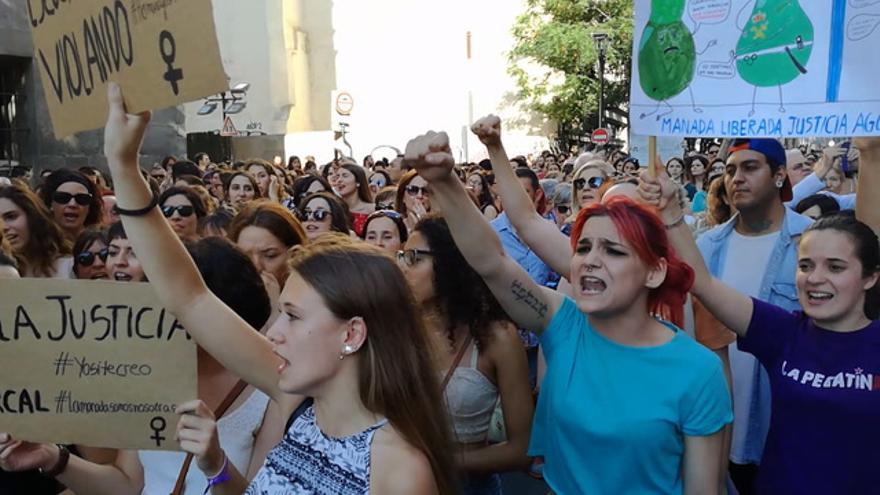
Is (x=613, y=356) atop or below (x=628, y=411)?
atop

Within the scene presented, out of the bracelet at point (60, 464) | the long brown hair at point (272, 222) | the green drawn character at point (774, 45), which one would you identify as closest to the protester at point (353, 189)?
the long brown hair at point (272, 222)

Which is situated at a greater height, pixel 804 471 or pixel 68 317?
pixel 68 317

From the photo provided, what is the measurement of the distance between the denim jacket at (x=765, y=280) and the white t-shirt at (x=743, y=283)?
17mm

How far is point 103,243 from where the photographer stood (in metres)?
4.43

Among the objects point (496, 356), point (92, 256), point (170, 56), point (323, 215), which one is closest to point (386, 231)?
point (323, 215)

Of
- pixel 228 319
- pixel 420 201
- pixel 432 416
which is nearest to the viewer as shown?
pixel 432 416

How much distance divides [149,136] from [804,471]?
16.3 m

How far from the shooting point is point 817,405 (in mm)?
2861

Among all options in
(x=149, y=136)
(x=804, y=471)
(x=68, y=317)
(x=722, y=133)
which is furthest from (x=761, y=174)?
(x=149, y=136)

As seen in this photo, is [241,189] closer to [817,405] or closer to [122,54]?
[122,54]

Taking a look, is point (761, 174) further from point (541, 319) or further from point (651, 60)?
point (541, 319)

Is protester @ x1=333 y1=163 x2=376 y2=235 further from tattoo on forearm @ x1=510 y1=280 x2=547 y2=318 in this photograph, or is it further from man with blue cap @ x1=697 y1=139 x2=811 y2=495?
tattoo on forearm @ x1=510 y1=280 x2=547 y2=318

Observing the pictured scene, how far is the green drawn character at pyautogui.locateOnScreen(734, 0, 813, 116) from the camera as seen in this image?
3.43m

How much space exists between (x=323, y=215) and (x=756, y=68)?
2.89m
